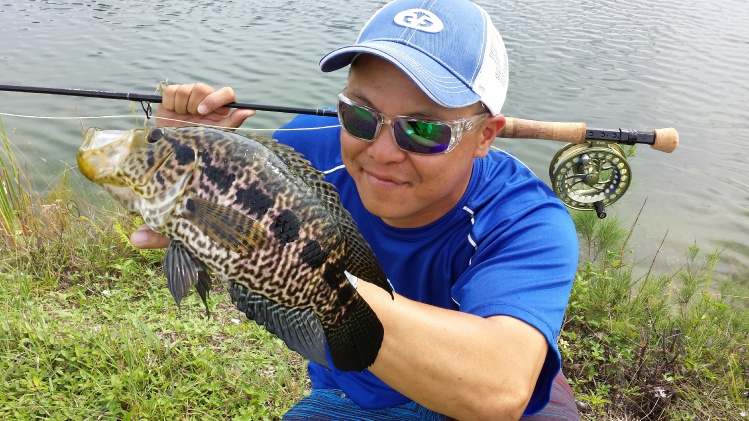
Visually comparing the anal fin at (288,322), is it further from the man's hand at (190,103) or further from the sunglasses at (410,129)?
the man's hand at (190,103)

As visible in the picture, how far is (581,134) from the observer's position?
3.05 metres

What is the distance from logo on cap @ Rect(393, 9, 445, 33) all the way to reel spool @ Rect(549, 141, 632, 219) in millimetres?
1262

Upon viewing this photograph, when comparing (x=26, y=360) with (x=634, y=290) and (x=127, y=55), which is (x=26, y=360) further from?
(x=127, y=55)

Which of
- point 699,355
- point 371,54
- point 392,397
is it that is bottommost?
point 699,355

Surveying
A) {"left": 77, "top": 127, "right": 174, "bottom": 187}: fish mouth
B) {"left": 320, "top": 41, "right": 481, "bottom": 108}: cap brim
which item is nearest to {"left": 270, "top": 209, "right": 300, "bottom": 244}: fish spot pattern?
{"left": 77, "top": 127, "right": 174, "bottom": 187}: fish mouth

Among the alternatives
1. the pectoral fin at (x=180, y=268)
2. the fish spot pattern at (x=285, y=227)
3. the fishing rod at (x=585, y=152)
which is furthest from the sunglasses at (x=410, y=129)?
the fishing rod at (x=585, y=152)

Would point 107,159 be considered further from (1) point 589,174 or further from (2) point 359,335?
(1) point 589,174

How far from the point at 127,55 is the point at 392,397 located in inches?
363

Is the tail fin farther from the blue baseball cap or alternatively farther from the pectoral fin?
the blue baseball cap

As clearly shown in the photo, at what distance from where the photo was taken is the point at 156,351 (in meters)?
3.25

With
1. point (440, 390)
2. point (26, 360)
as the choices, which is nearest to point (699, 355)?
point (440, 390)

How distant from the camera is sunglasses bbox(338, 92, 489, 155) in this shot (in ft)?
6.67

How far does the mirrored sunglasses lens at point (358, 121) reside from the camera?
81.0 inches

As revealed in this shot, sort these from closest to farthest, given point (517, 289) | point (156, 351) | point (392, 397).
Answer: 1. point (517, 289)
2. point (392, 397)
3. point (156, 351)
